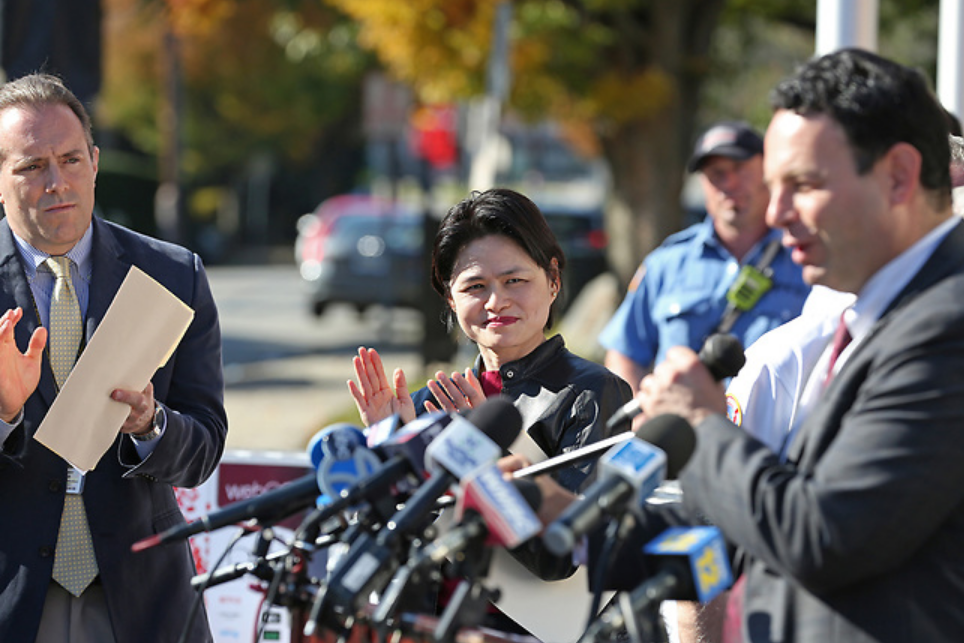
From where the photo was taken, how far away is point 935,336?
6.99 feet

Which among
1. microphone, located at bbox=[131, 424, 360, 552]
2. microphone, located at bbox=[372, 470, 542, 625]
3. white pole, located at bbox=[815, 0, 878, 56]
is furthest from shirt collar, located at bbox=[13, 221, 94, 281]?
white pole, located at bbox=[815, 0, 878, 56]

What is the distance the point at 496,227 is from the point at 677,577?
158 cm

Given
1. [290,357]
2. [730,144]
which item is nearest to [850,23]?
[730,144]

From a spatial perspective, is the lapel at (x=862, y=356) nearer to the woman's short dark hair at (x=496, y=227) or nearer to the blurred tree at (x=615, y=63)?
the woman's short dark hair at (x=496, y=227)

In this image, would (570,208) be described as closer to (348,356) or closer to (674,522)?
(348,356)

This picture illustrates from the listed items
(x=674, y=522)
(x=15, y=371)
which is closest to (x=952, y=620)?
(x=674, y=522)

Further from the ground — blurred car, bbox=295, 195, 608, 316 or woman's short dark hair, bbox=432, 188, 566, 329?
blurred car, bbox=295, 195, 608, 316

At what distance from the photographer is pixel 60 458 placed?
3.21m

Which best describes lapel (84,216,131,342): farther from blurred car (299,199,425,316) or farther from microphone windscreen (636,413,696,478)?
blurred car (299,199,425,316)

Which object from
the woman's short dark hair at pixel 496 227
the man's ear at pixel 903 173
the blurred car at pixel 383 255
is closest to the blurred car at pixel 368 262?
the blurred car at pixel 383 255

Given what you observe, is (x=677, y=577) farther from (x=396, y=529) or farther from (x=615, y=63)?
(x=615, y=63)

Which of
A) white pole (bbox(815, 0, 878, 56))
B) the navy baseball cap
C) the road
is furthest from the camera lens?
the road

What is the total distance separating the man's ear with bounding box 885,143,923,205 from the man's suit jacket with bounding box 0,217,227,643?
179 cm

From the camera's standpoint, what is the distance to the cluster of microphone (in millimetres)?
2100
